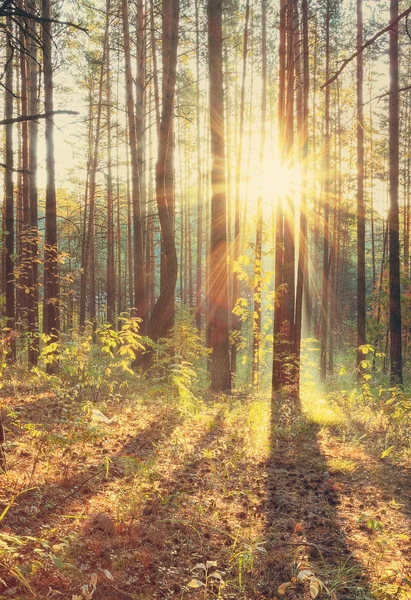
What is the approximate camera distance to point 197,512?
3439mm

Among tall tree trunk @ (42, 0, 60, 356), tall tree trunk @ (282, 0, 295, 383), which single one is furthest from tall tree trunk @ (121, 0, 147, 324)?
tall tree trunk @ (282, 0, 295, 383)

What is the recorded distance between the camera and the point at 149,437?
521 centimetres

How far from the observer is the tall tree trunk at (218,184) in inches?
331

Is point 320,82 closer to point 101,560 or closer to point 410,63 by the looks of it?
point 410,63

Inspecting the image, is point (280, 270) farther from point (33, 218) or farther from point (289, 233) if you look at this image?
point (33, 218)

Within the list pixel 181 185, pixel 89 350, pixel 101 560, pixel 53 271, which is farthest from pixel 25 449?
pixel 181 185

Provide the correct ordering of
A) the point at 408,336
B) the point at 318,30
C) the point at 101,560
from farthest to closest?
the point at 408,336
the point at 318,30
the point at 101,560

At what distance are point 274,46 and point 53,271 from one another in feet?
50.8

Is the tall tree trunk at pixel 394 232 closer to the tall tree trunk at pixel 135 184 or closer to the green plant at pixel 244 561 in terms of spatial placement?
the tall tree trunk at pixel 135 184

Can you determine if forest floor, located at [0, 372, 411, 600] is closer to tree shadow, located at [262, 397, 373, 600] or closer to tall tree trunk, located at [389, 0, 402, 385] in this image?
tree shadow, located at [262, 397, 373, 600]

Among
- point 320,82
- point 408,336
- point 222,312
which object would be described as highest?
point 320,82

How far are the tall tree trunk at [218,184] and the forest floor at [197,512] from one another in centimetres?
287

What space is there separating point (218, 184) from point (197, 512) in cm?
658

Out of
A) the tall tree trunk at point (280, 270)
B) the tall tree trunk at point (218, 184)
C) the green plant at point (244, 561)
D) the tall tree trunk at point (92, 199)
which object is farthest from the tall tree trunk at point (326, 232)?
the green plant at point (244, 561)
